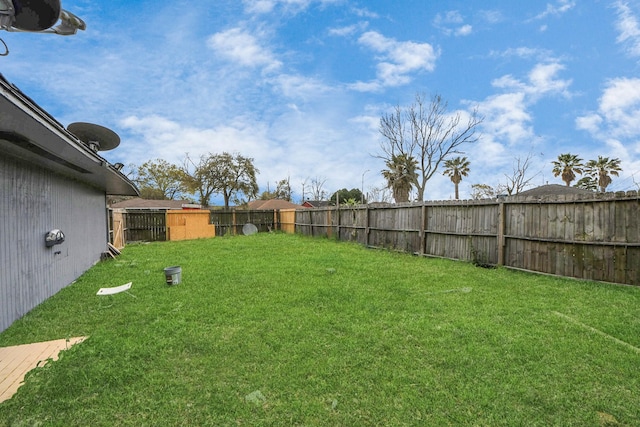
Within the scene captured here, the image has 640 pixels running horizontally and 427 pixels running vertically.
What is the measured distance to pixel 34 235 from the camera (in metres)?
4.37

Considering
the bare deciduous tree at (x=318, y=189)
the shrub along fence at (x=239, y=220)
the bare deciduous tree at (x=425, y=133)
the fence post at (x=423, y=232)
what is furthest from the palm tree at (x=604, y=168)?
the bare deciduous tree at (x=318, y=189)

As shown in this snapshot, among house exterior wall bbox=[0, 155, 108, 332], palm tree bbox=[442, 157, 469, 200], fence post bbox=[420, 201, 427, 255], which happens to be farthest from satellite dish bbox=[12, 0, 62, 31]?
palm tree bbox=[442, 157, 469, 200]

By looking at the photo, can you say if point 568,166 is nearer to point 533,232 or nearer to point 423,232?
point 423,232

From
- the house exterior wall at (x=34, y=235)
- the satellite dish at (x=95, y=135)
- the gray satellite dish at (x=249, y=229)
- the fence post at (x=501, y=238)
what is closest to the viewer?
the house exterior wall at (x=34, y=235)

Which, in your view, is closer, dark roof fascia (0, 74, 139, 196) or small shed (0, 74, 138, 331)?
dark roof fascia (0, 74, 139, 196)

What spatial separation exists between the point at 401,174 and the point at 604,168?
16.5 meters

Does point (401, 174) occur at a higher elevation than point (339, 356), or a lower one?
higher

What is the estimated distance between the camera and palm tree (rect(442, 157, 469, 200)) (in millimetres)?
26672

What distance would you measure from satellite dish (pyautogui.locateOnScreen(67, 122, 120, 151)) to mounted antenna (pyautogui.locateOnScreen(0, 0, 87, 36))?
15.2 feet

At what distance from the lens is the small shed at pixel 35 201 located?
9.30ft

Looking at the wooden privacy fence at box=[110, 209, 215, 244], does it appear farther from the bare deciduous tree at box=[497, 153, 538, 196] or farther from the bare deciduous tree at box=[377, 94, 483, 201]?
the bare deciduous tree at box=[497, 153, 538, 196]

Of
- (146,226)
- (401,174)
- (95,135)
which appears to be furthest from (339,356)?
(401,174)

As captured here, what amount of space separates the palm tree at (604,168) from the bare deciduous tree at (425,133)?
45.0ft

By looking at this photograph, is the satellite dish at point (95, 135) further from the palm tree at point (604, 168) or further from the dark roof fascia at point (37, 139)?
the palm tree at point (604, 168)
